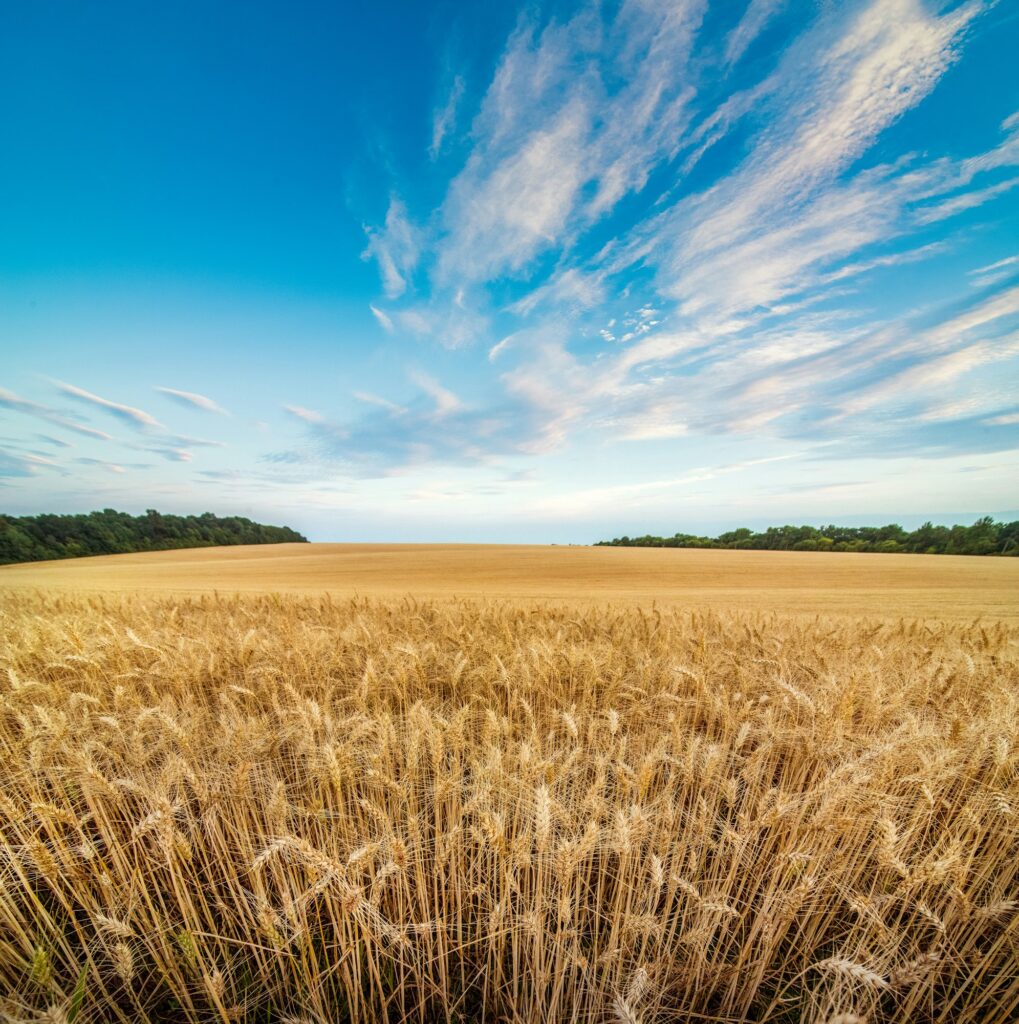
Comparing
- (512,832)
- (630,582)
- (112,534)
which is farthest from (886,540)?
(112,534)

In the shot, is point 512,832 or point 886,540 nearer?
point 512,832

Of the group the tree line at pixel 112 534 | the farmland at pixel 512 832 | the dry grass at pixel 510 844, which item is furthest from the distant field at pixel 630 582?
the tree line at pixel 112 534

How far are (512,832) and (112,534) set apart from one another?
180 ft

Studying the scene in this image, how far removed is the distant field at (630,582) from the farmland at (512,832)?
464 cm

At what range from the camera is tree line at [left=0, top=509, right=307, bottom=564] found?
36.8 metres

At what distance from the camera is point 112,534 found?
141ft

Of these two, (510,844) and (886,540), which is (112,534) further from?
(886,540)

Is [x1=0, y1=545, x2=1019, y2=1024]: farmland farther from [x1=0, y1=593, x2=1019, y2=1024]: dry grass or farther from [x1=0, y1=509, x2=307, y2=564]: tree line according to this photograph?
[x1=0, y1=509, x2=307, y2=564]: tree line

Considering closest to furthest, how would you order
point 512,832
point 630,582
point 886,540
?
point 512,832, point 630,582, point 886,540

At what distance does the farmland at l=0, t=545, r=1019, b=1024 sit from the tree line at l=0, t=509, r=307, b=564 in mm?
45246

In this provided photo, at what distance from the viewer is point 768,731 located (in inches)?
99.9

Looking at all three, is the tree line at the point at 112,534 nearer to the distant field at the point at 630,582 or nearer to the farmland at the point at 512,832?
the distant field at the point at 630,582

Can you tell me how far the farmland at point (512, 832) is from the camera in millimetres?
1513

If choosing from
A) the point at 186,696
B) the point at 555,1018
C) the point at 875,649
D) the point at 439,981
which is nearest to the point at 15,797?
the point at 186,696
